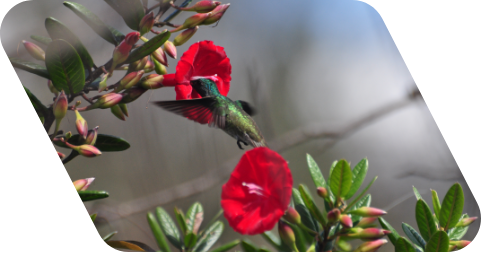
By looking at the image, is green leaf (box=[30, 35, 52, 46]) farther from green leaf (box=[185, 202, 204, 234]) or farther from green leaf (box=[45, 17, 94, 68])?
green leaf (box=[185, 202, 204, 234])

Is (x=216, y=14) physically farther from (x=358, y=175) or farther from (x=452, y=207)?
(x=452, y=207)

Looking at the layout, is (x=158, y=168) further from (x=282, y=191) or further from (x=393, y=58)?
(x=393, y=58)

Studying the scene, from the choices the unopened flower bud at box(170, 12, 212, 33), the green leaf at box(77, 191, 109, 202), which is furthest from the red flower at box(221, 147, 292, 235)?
the unopened flower bud at box(170, 12, 212, 33)

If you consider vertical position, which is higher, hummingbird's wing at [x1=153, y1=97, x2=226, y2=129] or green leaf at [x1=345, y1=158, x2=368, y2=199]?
hummingbird's wing at [x1=153, y1=97, x2=226, y2=129]

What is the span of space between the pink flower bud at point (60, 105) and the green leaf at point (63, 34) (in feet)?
0.28

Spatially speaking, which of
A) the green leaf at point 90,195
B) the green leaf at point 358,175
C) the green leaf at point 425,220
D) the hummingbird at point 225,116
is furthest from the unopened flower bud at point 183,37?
the green leaf at point 425,220

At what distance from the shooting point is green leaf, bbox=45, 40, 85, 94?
0.62 m

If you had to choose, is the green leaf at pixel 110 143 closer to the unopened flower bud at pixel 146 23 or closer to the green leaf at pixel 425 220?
the unopened flower bud at pixel 146 23

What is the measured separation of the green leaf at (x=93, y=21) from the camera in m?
0.70

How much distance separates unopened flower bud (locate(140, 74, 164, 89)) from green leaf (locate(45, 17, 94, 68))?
120mm

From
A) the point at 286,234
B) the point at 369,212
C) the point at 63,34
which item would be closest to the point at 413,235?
the point at 369,212

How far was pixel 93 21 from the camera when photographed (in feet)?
2.30

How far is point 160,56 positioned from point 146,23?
7 centimetres

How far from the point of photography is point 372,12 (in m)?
0.92
